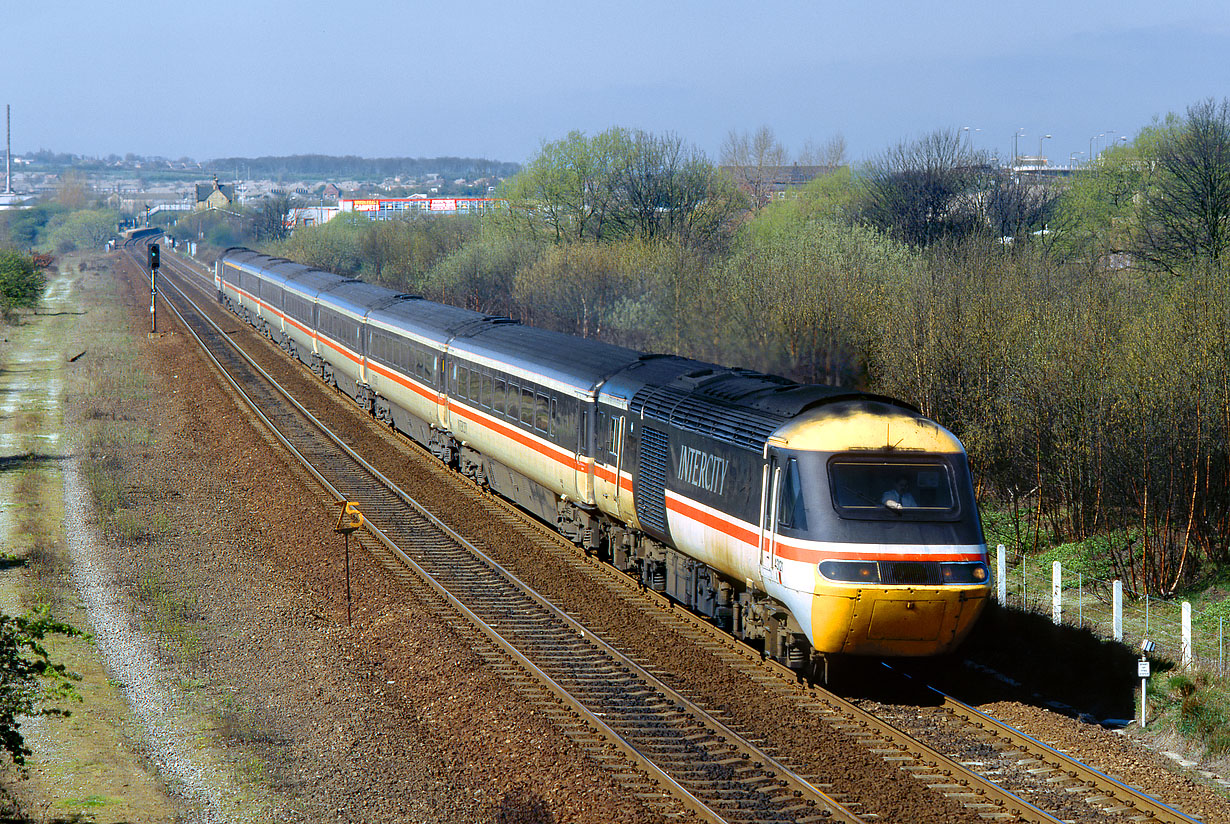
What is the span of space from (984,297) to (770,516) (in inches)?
558

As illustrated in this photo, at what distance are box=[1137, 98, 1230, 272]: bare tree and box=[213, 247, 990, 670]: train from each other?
748 inches

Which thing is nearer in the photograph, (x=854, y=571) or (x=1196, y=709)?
(x=854, y=571)

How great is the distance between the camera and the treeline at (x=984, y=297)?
19.4 metres

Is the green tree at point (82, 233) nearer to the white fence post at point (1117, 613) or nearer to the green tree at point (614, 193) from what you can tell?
the green tree at point (614, 193)

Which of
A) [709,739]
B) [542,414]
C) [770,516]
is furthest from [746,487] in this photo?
[542,414]

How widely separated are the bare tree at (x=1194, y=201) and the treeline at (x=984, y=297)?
63 mm

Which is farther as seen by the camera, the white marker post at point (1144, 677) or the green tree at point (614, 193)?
the green tree at point (614, 193)

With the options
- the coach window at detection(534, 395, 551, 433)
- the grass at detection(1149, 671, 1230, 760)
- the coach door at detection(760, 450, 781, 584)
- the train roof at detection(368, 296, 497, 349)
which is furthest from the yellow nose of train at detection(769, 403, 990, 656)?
the train roof at detection(368, 296, 497, 349)

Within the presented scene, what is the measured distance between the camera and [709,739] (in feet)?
38.4

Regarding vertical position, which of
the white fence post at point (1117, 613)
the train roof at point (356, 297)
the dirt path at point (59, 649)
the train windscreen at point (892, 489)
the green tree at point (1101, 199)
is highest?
the green tree at point (1101, 199)

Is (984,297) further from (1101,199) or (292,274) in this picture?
(292,274)

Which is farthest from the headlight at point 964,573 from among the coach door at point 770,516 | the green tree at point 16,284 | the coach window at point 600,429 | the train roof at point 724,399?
the green tree at point 16,284

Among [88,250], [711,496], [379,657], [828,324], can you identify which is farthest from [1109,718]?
[88,250]

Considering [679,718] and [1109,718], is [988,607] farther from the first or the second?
[679,718]
